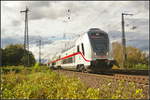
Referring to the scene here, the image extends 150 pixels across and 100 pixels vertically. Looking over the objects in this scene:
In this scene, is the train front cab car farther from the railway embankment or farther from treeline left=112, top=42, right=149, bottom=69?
treeline left=112, top=42, right=149, bottom=69

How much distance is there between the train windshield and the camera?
14690 mm

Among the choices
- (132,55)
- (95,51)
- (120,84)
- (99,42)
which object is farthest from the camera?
(132,55)

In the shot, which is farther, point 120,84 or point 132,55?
point 132,55

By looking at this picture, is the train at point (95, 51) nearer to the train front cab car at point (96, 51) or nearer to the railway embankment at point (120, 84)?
the train front cab car at point (96, 51)

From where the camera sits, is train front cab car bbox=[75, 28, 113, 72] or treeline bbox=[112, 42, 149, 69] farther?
treeline bbox=[112, 42, 149, 69]

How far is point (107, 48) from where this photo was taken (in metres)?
14.9

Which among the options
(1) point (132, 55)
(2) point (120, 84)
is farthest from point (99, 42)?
(1) point (132, 55)

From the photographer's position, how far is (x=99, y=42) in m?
15.0

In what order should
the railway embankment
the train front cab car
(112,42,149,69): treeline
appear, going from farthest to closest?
(112,42,149,69): treeline
the train front cab car
the railway embankment

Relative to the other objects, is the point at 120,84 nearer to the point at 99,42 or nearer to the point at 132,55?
the point at 99,42

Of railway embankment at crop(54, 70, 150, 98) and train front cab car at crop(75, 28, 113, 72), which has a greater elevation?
train front cab car at crop(75, 28, 113, 72)

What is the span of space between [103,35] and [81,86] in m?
8.95

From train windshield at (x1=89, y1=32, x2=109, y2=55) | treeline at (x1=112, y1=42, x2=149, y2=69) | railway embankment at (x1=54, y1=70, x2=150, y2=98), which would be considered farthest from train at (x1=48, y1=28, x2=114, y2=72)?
treeline at (x1=112, y1=42, x2=149, y2=69)

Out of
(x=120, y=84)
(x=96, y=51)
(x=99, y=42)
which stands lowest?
(x=120, y=84)
